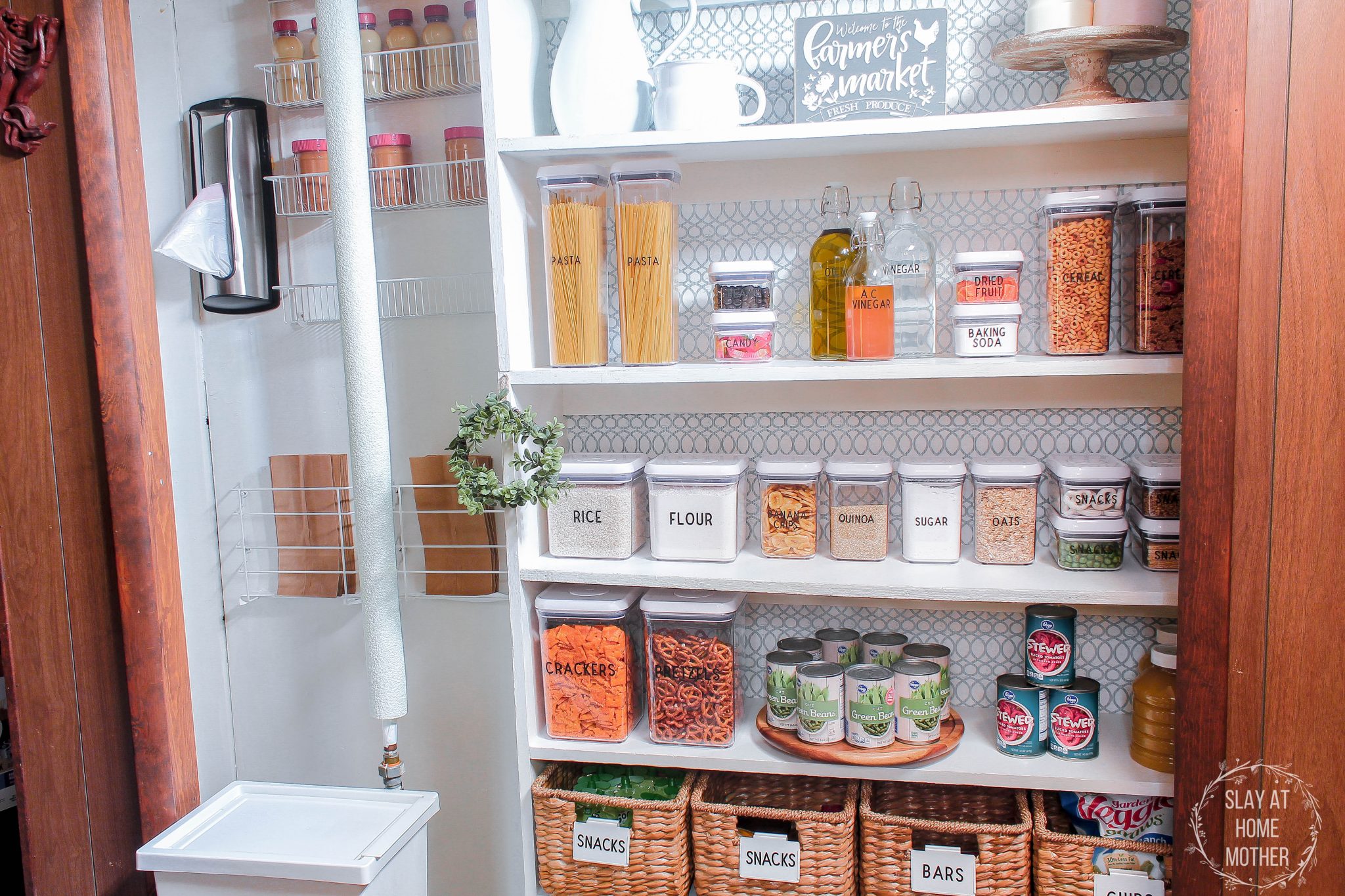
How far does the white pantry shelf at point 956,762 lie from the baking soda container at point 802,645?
16cm

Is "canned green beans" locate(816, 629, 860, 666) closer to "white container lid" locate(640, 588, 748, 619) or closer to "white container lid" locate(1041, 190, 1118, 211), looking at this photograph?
"white container lid" locate(640, 588, 748, 619)

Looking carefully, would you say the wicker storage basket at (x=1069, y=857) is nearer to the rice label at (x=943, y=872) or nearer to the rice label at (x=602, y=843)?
the rice label at (x=943, y=872)

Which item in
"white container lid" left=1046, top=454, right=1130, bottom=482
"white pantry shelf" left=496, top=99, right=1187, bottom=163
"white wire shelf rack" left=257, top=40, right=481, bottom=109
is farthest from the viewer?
"white wire shelf rack" left=257, top=40, right=481, bottom=109

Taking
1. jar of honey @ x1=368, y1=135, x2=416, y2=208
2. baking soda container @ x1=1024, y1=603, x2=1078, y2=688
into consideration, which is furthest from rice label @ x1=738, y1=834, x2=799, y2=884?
jar of honey @ x1=368, y1=135, x2=416, y2=208

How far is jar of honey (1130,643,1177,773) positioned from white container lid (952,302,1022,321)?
0.59 meters

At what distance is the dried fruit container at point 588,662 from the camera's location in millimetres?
1536

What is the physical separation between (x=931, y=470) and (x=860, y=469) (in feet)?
0.38

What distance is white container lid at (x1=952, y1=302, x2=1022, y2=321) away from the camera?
4.59ft

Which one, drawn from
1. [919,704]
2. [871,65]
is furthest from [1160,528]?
[871,65]

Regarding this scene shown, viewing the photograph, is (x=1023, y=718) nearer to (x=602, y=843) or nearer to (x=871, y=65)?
(x=602, y=843)

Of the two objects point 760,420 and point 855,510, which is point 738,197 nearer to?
point 760,420

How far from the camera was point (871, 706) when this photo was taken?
1.44 meters

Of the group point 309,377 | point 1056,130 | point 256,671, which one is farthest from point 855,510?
point 256,671

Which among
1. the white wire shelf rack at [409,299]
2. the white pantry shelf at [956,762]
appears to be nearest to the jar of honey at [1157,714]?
the white pantry shelf at [956,762]
